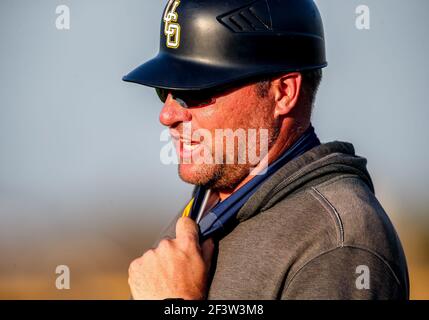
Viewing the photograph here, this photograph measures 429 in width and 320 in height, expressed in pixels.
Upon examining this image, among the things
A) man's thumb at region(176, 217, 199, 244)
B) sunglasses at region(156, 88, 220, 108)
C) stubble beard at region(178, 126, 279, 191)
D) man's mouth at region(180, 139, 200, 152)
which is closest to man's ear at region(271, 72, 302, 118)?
stubble beard at region(178, 126, 279, 191)

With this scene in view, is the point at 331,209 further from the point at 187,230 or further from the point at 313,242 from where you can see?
the point at 187,230

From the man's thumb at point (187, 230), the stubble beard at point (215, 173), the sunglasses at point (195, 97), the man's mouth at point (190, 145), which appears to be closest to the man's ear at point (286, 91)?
the stubble beard at point (215, 173)

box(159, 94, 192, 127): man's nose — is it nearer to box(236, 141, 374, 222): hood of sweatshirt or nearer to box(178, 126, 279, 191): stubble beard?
box(178, 126, 279, 191): stubble beard

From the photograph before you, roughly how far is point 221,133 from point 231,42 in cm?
35

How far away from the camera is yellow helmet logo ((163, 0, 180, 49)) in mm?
3604

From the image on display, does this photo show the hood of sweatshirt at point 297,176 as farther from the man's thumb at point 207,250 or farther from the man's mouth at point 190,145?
the man's mouth at point 190,145

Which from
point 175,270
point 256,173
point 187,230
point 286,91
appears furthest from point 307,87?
point 175,270

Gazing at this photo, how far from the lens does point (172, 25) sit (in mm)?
3629

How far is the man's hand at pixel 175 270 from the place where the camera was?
3223 millimetres

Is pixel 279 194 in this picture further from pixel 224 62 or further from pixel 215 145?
pixel 224 62

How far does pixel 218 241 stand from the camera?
11.2ft

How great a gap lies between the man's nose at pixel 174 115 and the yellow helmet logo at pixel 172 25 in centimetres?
26

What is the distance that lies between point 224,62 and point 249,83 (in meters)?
0.13
